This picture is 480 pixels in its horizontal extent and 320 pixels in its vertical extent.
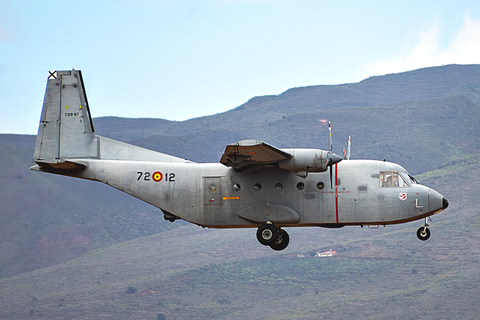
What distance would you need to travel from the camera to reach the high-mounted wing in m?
27.4

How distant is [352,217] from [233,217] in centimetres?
588

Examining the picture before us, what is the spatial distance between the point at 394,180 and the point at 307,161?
16.7ft

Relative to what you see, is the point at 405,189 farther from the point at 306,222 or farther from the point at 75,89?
the point at 75,89

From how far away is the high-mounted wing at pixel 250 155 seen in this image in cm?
2736

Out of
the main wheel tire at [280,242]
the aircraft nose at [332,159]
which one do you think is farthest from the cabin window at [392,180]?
the main wheel tire at [280,242]

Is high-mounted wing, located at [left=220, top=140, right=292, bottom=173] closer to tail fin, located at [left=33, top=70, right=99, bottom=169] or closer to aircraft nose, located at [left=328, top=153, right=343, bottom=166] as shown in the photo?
aircraft nose, located at [left=328, top=153, right=343, bottom=166]

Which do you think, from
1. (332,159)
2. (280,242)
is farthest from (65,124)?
(332,159)

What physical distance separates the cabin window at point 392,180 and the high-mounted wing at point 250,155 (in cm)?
526

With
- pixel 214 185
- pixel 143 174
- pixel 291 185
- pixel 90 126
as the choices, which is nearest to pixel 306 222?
pixel 291 185

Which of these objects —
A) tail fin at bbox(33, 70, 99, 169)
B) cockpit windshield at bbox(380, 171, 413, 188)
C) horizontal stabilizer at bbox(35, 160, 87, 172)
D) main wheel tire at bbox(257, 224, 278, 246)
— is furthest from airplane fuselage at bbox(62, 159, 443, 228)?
tail fin at bbox(33, 70, 99, 169)

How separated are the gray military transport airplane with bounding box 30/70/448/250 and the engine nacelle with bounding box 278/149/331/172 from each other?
0.05 metres

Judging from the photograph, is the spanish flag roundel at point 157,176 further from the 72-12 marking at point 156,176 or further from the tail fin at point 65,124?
the tail fin at point 65,124

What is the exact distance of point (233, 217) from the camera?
31.0 metres

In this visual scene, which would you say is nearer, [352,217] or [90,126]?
[352,217]
